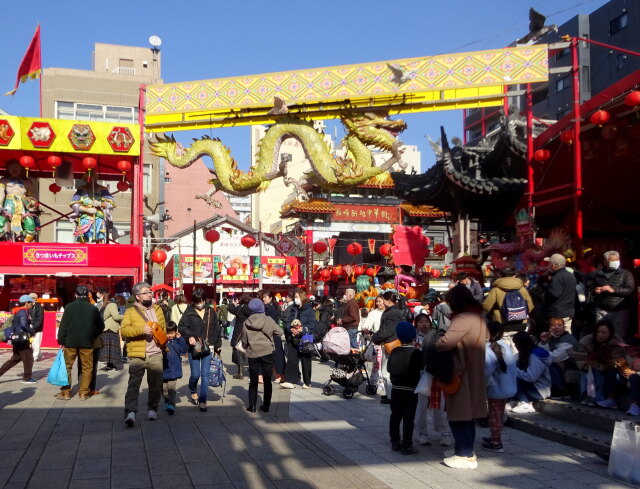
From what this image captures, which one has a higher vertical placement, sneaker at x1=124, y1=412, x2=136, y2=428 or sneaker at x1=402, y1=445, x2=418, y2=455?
sneaker at x1=124, y1=412, x2=136, y2=428

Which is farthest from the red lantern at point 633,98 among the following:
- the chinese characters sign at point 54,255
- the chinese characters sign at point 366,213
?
the chinese characters sign at point 366,213

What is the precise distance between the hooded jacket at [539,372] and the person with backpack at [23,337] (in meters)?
8.17

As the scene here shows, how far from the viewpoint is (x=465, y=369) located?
603cm

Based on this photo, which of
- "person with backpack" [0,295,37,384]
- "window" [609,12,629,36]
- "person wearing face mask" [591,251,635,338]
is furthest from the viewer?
"window" [609,12,629,36]

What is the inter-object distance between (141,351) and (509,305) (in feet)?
15.9

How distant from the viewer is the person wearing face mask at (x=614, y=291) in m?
8.88

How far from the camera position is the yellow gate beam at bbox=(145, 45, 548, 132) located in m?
14.6

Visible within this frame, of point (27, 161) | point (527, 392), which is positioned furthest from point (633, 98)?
point (27, 161)

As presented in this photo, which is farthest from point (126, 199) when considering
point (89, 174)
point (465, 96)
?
point (465, 96)

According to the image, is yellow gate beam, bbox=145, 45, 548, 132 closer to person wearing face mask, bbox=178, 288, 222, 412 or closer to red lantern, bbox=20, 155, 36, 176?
red lantern, bbox=20, 155, 36, 176

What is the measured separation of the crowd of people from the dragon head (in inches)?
228

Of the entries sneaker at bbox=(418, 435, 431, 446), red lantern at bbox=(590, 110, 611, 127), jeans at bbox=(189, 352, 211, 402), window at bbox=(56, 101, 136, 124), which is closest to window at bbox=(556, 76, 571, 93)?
window at bbox=(56, 101, 136, 124)

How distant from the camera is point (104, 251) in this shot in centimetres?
2108

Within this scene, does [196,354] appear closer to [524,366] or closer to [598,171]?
[524,366]
